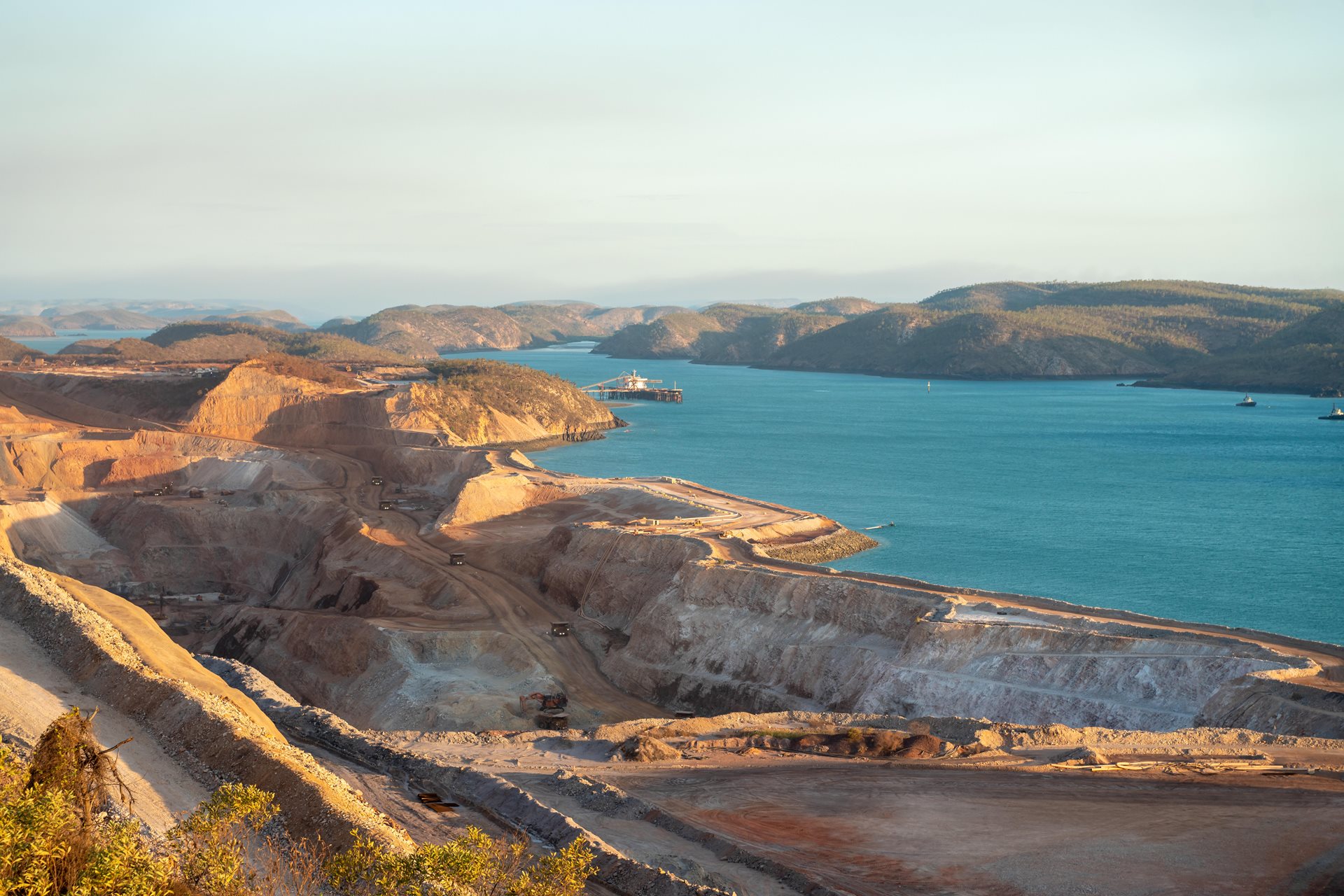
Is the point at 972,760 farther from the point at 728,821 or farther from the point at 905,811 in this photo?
the point at 728,821

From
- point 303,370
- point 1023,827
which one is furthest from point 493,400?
point 1023,827

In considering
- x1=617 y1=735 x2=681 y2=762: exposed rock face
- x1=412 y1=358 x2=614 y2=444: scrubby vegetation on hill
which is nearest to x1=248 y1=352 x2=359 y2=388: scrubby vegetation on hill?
x1=412 y1=358 x2=614 y2=444: scrubby vegetation on hill

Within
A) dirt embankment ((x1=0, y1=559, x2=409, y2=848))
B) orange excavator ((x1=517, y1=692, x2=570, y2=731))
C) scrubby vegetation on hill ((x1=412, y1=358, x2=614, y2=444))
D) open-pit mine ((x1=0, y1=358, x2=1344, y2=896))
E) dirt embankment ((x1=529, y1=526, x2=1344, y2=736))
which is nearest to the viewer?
dirt embankment ((x1=0, y1=559, x2=409, y2=848))

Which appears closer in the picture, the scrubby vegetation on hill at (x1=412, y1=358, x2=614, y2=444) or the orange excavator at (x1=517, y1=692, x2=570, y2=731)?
the orange excavator at (x1=517, y1=692, x2=570, y2=731)

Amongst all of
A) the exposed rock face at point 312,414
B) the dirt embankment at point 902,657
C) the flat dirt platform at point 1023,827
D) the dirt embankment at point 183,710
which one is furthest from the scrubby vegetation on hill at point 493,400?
the flat dirt platform at point 1023,827

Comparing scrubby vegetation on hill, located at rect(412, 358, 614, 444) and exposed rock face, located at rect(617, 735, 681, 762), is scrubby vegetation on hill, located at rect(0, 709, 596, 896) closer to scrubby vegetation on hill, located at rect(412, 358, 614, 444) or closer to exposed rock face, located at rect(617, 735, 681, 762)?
exposed rock face, located at rect(617, 735, 681, 762)
